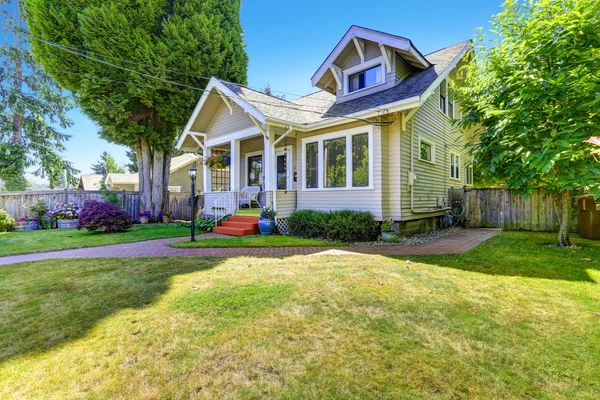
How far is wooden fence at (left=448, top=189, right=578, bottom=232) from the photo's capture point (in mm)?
9328

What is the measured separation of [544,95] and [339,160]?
5113 mm

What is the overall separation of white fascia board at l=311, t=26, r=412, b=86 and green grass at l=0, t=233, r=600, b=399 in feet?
23.6

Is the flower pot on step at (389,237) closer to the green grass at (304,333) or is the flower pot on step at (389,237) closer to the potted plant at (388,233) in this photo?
the potted plant at (388,233)

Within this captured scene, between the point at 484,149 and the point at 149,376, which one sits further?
the point at 484,149

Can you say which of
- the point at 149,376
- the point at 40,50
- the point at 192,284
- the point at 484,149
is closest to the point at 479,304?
the point at 149,376

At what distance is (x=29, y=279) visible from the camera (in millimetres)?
4664

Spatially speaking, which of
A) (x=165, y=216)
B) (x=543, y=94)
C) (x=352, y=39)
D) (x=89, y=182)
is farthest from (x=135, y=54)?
(x=89, y=182)

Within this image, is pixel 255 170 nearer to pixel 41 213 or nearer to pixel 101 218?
pixel 101 218

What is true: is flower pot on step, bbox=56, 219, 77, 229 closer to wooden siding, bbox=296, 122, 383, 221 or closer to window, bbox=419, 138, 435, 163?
wooden siding, bbox=296, 122, 383, 221

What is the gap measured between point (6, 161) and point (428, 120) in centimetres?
2433

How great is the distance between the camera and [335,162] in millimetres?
9203

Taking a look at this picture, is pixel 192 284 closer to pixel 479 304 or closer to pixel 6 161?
pixel 479 304

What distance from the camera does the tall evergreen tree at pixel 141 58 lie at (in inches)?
466

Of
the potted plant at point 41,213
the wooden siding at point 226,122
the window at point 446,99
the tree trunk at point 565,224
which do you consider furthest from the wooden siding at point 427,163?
the potted plant at point 41,213
